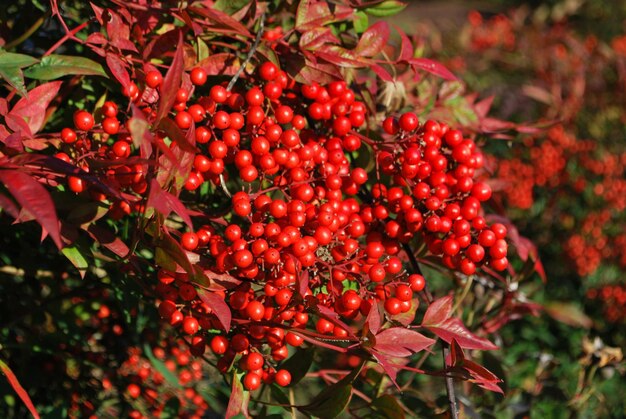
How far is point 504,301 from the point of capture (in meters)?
1.72

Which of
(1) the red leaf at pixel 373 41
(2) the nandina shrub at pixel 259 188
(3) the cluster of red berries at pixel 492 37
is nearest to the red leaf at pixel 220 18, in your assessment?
(2) the nandina shrub at pixel 259 188

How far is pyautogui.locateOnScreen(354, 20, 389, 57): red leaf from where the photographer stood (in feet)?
4.07

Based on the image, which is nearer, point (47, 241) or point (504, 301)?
point (47, 241)

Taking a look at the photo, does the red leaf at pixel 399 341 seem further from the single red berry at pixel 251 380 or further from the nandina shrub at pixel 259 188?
the single red berry at pixel 251 380

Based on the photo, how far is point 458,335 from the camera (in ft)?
3.66

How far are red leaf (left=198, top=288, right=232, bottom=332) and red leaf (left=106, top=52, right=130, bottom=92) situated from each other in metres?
0.35

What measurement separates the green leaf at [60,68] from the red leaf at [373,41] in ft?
1.56

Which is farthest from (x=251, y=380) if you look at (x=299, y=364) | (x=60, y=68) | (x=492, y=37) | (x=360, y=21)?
(x=492, y=37)

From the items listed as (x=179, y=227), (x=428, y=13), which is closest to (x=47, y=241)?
(x=179, y=227)

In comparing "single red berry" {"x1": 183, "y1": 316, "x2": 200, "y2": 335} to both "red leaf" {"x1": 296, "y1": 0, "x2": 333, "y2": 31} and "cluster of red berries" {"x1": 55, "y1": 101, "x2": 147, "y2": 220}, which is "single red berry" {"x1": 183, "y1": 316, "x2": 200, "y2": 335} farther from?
"red leaf" {"x1": 296, "y1": 0, "x2": 333, "y2": 31}

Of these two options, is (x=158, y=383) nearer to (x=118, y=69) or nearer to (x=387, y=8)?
(x=118, y=69)

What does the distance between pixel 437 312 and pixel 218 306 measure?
0.39 meters

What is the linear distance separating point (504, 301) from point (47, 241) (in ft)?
3.74

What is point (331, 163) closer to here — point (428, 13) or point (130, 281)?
point (130, 281)
